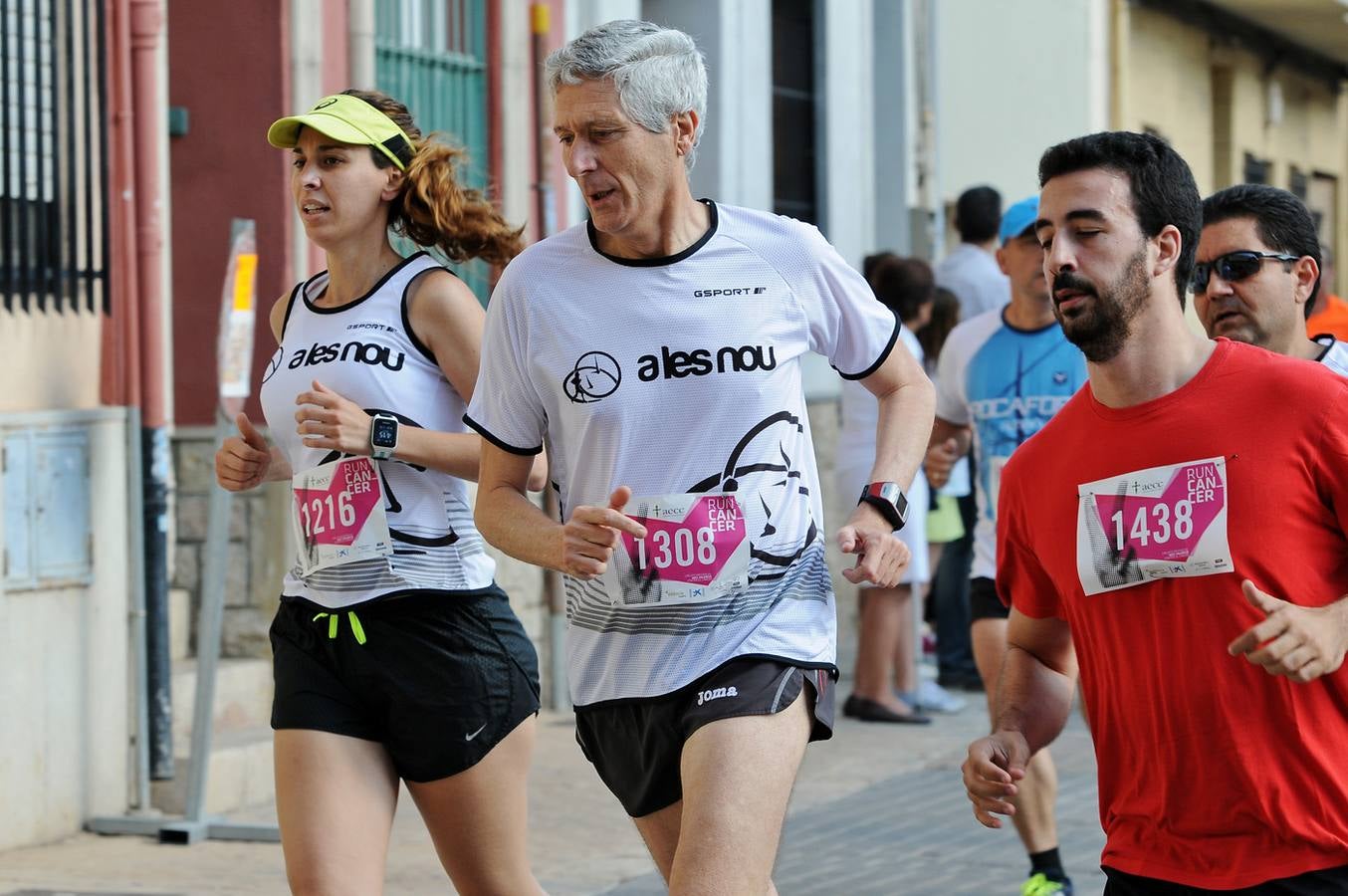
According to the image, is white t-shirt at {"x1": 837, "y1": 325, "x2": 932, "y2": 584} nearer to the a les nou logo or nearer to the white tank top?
the white tank top

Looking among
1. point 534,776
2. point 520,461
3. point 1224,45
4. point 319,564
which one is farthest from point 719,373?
point 1224,45

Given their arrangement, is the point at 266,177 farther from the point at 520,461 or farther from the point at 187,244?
the point at 520,461

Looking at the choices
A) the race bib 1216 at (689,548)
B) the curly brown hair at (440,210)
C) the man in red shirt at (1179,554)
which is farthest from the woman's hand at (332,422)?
the man in red shirt at (1179,554)

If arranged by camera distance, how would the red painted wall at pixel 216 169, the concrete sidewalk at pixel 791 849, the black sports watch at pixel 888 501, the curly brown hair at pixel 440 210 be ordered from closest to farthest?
the black sports watch at pixel 888 501, the curly brown hair at pixel 440 210, the concrete sidewalk at pixel 791 849, the red painted wall at pixel 216 169

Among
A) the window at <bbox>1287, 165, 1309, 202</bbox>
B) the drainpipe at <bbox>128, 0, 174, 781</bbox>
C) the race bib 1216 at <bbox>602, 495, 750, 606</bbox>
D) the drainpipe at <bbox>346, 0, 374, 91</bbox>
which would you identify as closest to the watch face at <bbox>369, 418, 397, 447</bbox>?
the race bib 1216 at <bbox>602, 495, 750, 606</bbox>

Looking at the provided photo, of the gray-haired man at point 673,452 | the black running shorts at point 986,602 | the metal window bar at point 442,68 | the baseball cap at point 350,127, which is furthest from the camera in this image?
the metal window bar at point 442,68

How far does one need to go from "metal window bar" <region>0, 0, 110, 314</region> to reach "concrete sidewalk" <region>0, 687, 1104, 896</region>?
73.1 inches

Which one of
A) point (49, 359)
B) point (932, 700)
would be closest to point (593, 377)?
point (49, 359)

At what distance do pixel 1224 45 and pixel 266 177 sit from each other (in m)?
15.4

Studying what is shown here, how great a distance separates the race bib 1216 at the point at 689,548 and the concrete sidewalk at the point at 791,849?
313cm

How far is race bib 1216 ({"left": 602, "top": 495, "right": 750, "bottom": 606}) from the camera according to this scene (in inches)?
160

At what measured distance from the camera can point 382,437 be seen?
184 inches

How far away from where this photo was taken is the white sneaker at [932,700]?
439 inches

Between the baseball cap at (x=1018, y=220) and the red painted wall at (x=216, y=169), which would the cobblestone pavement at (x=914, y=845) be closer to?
the baseball cap at (x=1018, y=220)
